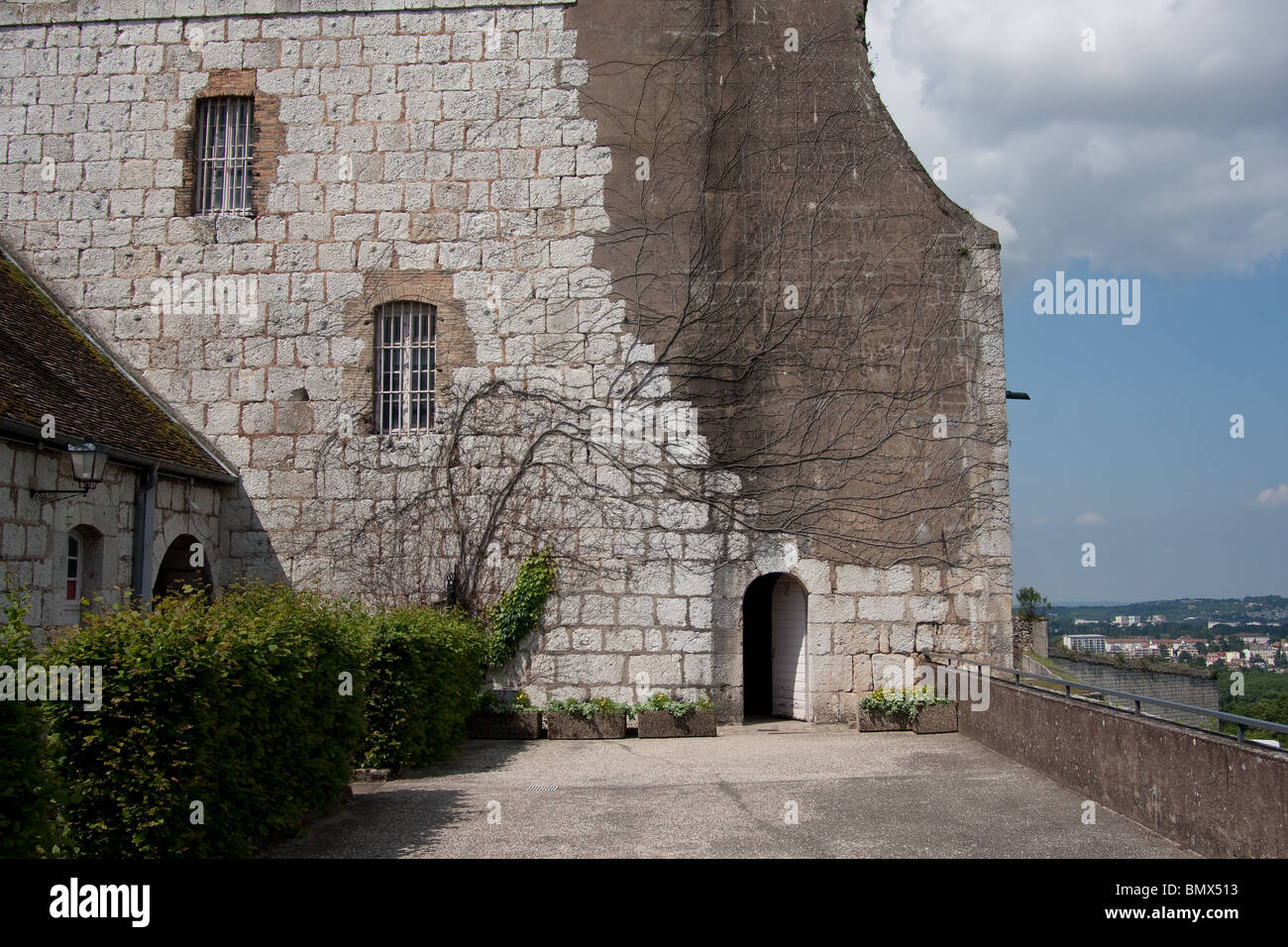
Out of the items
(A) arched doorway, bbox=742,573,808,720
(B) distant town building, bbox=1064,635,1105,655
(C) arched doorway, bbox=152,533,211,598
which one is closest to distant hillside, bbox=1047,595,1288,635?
(B) distant town building, bbox=1064,635,1105,655

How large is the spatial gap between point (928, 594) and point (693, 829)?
6003 mm

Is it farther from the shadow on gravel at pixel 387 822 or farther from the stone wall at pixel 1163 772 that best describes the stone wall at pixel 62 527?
the stone wall at pixel 1163 772

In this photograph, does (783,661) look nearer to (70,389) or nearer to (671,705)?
(671,705)

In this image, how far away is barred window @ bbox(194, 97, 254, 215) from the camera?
515 inches

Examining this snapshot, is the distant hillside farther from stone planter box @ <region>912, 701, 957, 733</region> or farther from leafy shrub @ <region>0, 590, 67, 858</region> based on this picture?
leafy shrub @ <region>0, 590, 67, 858</region>

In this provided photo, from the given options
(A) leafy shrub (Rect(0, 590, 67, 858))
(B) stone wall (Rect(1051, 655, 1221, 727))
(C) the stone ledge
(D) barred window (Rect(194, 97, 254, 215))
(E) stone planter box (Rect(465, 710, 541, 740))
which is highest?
(C) the stone ledge

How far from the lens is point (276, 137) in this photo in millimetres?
12953

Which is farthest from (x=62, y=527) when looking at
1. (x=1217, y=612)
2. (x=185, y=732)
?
(x=1217, y=612)

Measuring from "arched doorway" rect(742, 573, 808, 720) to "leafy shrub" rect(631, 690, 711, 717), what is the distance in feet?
3.65

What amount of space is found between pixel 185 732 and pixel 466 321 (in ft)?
25.7

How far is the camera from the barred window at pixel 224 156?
1308 centimetres

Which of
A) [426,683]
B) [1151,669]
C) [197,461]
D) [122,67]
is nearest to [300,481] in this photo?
[197,461]

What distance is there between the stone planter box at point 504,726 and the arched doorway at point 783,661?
2.69m

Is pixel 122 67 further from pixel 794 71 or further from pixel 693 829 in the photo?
pixel 693 829
